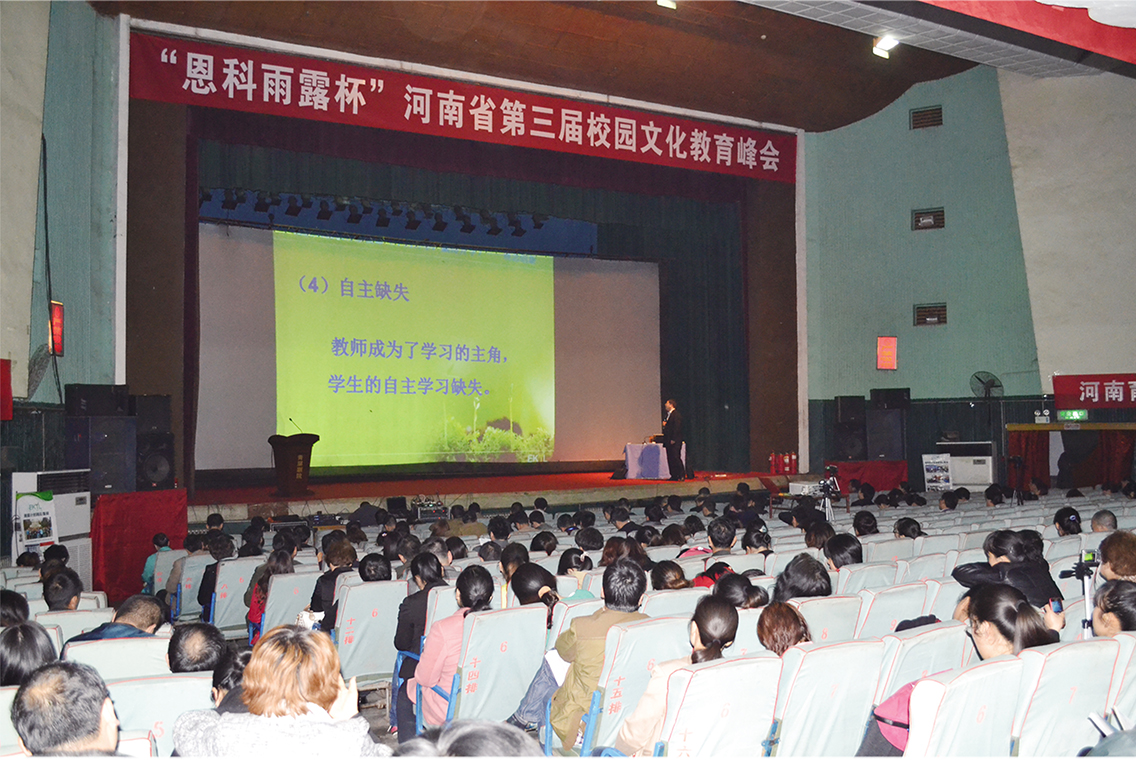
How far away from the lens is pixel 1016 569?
12.1 ft

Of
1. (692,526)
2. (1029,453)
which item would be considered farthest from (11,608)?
(1029,453)

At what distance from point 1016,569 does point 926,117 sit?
1190 centimetres

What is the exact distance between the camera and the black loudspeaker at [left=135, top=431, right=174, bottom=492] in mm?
8883

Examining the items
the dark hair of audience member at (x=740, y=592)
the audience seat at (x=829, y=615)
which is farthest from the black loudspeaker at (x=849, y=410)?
the dark hair of audience member at (x=740, y=592)

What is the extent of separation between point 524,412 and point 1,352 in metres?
7.62

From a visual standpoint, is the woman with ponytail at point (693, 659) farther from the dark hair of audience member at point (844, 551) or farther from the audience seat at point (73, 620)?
the audience seat at point (73, 620)

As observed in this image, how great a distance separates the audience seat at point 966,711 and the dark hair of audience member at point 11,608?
9.77 ft

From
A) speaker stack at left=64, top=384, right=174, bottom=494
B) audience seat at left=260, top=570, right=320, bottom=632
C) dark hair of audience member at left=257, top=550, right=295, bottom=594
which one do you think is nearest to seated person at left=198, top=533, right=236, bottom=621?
dark hair of audience member at left=257, top=550, right=295, bottom=594

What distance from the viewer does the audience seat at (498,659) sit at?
10.9ft

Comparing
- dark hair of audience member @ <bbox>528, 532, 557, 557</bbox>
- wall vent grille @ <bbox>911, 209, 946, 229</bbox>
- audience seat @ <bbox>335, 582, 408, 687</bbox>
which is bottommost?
audience seat @ <bbox>335, 582, 408, 687</bbox>

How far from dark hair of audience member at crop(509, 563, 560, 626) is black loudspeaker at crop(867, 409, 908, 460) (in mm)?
10833

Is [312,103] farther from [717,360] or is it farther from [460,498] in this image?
[717,360]

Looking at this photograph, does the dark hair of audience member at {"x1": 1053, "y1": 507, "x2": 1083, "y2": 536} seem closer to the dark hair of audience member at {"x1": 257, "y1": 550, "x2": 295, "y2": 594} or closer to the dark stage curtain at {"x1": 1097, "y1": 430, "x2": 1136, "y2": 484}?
the dark hair of audience member at {"x1": 257, "y1": 550, "x2": 295, "y2": 594}

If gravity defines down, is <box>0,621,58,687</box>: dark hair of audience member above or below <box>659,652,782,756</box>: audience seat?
above
